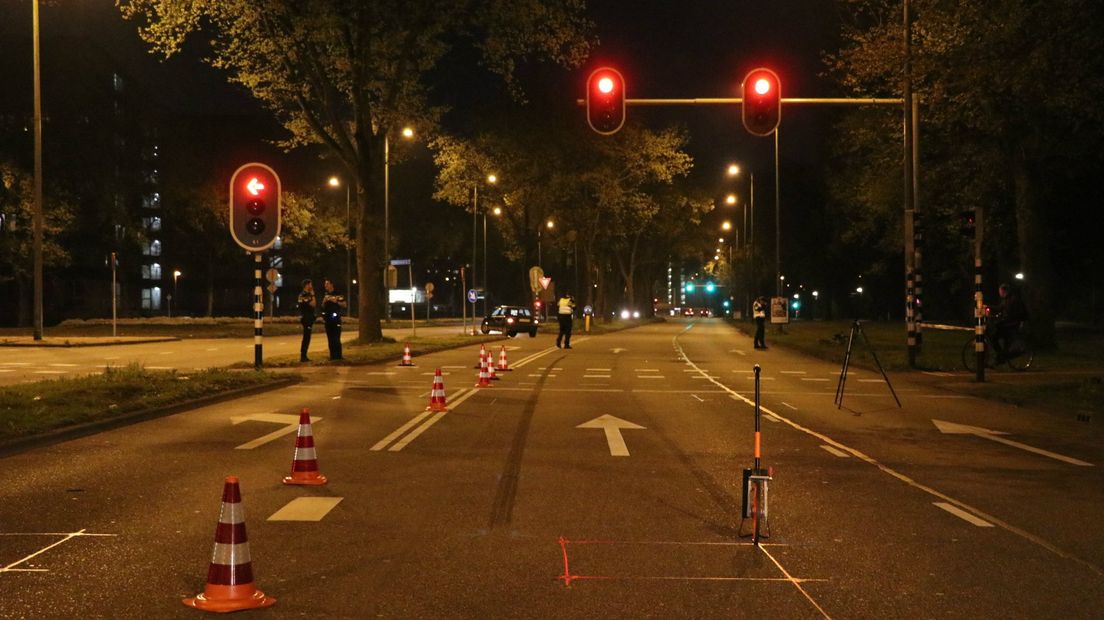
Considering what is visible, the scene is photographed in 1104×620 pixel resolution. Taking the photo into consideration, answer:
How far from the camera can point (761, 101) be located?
19.0 meters

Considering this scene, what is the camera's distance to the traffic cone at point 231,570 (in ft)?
18.9

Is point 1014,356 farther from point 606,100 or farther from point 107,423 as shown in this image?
point 107,423

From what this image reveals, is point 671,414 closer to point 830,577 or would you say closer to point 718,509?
point 718,509

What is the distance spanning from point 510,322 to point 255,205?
31535mm

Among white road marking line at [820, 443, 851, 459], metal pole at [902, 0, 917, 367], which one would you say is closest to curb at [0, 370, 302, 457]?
white road marking line at [820, 443, 851, 459]

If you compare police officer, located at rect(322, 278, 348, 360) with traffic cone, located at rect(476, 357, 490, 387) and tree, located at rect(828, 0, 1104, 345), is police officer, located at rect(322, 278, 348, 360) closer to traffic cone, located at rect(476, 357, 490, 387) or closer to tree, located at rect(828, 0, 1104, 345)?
traffic cone, located at rect(476, 357, 490, 387)

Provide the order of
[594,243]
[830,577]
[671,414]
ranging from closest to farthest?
[830,577] → [671,414] → [594,243]

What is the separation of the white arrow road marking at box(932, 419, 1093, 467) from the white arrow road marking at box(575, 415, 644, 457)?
4289 mm

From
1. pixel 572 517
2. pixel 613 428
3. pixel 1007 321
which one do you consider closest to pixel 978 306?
pixel 1007 321

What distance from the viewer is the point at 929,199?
36.3 m

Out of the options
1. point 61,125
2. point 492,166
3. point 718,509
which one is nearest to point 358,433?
point 718,509

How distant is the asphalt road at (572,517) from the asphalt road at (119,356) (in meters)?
9.28

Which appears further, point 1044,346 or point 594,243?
point 594,243

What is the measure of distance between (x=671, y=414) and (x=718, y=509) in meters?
7.33
